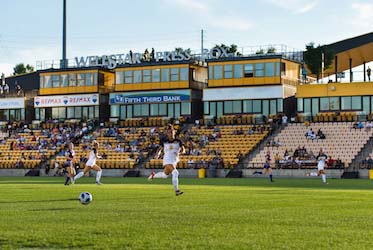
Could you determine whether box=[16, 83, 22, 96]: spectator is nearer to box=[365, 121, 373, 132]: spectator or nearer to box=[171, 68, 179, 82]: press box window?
box=[171, 68, 179, 82]: press box window

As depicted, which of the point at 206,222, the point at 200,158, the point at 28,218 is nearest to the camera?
the point at 206,222

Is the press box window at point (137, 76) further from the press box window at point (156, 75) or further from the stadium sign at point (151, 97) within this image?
the press box window at point (156, 75)

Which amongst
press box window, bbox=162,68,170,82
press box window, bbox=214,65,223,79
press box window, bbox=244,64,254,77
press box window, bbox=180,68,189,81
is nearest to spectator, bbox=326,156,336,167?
press box window, bbox=244,64,254,77

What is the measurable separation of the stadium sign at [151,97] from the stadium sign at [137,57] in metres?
3.96

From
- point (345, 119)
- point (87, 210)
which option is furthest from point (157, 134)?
point (87, 210)

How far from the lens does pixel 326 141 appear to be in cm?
6166

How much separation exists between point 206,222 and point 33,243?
4052 millimetres

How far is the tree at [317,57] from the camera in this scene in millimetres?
74625

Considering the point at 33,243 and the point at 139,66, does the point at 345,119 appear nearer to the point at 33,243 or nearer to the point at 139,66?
the point at 139,66

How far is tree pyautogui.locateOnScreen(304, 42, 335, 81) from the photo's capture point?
245ft

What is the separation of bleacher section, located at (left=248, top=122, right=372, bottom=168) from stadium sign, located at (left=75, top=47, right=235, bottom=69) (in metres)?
13.8

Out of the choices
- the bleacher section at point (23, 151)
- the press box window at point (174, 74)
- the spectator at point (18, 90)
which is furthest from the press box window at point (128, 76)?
the spectator at point (18, 90)

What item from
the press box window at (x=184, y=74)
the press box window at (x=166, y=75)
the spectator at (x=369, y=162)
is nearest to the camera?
the spectator at (x=369, y=162)

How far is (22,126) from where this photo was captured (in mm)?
80188
